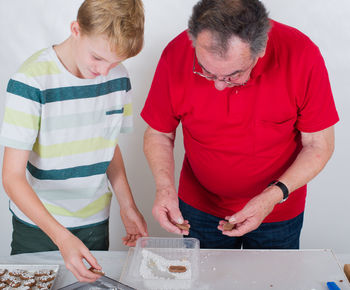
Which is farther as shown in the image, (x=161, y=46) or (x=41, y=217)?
(x=161, y=46)

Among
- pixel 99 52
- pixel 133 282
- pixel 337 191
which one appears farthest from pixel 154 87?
pixel 337 191

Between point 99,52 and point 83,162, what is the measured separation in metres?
0.43

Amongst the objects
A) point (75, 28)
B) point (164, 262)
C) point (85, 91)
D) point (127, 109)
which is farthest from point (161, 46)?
point (164, 262)

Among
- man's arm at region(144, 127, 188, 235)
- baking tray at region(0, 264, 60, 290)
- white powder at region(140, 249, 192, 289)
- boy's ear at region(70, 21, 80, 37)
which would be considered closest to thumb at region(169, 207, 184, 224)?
man's arm at region(144, 127, 188, 235)

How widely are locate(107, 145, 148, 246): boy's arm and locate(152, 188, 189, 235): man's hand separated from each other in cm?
18

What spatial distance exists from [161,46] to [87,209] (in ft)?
3.43

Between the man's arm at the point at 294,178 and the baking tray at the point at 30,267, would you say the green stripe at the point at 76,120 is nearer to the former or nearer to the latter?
the baking tray at the point at 30,267

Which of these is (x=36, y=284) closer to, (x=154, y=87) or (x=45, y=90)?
(x=45, y=90)

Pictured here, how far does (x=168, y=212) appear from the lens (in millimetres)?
1609

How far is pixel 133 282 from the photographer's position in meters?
1.38

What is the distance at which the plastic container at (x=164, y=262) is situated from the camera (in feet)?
4.52

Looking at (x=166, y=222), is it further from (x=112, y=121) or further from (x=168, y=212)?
(x=112, y=121)

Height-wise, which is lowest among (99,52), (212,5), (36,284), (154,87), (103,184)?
(36,284)

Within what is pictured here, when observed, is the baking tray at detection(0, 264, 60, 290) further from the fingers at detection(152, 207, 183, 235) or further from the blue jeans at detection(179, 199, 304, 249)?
the blue jeans at detection(179, 199, 304, 249)
